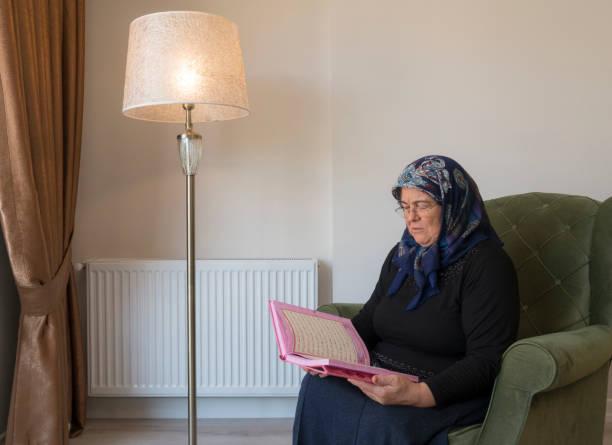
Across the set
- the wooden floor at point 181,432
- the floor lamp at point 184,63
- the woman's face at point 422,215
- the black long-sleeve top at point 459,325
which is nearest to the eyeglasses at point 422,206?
the woman's face at point 422,215

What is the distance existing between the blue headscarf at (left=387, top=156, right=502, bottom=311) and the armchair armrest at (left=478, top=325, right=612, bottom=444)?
285 millimetres

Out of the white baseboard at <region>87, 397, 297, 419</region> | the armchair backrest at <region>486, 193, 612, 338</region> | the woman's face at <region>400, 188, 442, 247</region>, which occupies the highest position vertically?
the woman's face at <region>400, 188, 442, 247</region>

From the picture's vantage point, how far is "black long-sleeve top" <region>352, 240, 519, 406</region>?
4.13 ft

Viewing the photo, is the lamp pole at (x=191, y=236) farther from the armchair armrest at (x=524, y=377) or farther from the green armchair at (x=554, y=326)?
the armchair armrest at (x=524, y=377)

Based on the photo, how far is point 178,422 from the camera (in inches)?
93.1

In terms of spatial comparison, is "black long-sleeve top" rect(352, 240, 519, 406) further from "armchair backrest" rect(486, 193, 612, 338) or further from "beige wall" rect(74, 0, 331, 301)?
"beige wall" rect(74, 0, 331, 301)

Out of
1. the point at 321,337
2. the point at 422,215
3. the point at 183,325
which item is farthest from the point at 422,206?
the point at 183,325

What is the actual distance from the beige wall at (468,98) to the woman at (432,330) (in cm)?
73

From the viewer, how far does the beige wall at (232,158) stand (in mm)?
2350

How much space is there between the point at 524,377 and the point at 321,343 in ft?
1.61

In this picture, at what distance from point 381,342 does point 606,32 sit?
5.51 feet

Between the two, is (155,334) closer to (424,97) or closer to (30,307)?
(30,307)

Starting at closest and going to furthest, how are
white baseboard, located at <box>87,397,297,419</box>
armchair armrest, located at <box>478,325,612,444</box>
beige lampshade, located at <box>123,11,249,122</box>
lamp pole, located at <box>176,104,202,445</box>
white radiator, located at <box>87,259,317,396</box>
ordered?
armchair armrest, located at <box>478,325,612,444</box>, beige lampshade, located at <box>123,11,249,122</box>, lamp pole, located at <box>176,104,202,445</box>, white radiator, located at <box>87,259,317,396</box>, white baseboard, located at <box>87,397,297,419</box>

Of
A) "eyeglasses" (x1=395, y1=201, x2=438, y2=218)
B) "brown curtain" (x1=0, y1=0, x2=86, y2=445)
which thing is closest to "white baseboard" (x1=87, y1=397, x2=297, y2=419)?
"brown curtain" (x1=0, y1=0, x2=86, y2=445)
